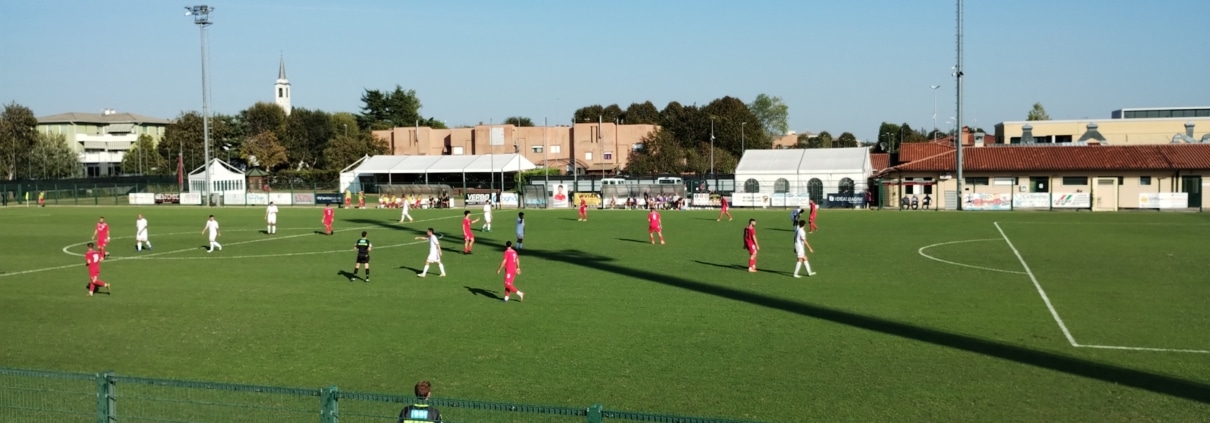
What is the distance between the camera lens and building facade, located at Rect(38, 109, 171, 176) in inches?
5595

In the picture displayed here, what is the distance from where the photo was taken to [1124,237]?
3619 centimetres

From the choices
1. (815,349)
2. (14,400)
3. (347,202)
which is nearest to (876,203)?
(347,202)

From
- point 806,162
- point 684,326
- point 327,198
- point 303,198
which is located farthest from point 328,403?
point 303,198

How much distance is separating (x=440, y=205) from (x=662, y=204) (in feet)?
61.4

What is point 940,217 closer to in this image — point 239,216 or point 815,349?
point 815,349

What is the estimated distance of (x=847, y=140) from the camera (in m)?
172

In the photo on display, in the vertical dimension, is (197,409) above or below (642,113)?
below

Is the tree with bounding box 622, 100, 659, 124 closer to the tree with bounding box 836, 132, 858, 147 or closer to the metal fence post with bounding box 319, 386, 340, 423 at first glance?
the tree with bounding box 836, 132, 858, 147

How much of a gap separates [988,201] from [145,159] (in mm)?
114917

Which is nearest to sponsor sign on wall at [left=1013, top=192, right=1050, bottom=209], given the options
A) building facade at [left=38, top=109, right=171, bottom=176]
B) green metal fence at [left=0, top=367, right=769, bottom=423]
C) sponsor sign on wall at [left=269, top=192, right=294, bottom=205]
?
green metal fence at [left=0, top=367, right=769, bottom=423]

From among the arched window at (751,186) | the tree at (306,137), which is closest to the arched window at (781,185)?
the arched window at (751,186)

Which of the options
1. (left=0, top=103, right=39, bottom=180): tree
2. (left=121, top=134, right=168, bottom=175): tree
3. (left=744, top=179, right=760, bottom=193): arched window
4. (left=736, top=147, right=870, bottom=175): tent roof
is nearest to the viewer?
(left=736, top=147, right=870, bottom=175): tent roof

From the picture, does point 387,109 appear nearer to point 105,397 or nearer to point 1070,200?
point 1070,200

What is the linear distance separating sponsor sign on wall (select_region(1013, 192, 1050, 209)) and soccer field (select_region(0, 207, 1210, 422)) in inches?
1028
